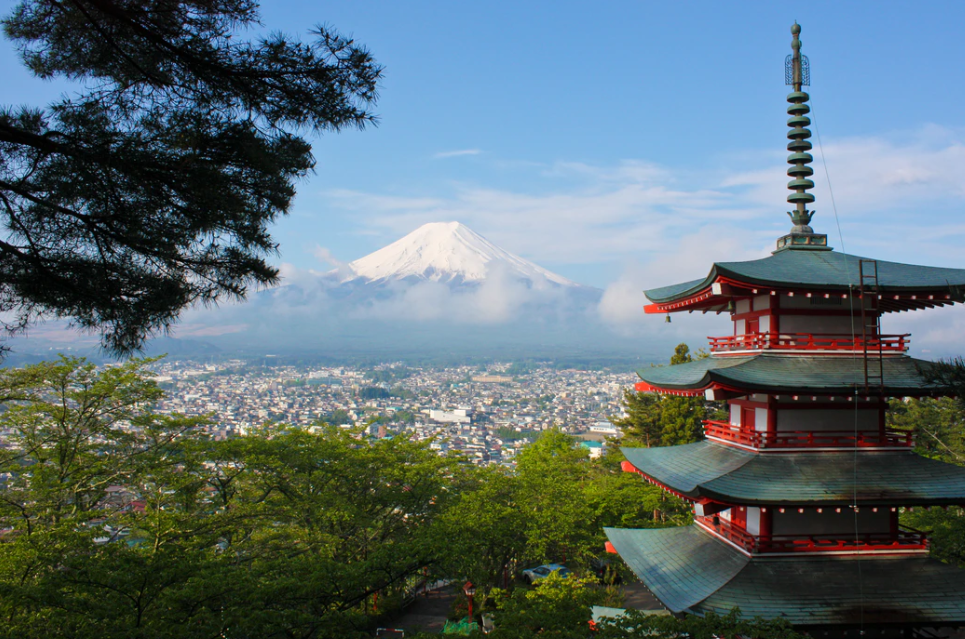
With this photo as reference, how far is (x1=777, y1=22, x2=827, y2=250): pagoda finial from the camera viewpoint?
1008 cm

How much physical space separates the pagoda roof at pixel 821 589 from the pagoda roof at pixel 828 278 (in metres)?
3.75

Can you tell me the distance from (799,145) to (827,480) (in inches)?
225

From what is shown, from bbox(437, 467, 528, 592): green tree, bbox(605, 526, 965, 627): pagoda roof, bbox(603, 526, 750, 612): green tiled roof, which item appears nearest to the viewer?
bbox(605, 526, 965, 627): pagoda roof

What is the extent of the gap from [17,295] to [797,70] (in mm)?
11525

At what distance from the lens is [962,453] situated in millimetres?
20328

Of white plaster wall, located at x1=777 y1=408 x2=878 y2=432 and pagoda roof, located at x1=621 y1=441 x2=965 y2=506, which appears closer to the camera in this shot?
pagoda roof, located at x1=621 y1=441 x2=965 y2=506

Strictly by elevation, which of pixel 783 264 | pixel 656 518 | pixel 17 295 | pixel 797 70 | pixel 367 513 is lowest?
pixel 656 518

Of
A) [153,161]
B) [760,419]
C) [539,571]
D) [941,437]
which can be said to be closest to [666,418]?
[539,571]

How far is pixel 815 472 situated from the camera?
8234mm

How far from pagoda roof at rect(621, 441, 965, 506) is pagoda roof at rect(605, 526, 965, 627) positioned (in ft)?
3.38

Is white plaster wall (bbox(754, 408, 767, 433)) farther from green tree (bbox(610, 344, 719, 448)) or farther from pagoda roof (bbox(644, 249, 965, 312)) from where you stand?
green tree (bbox(610, 344, 719, 448))

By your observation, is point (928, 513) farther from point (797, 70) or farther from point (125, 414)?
point (125, 414)

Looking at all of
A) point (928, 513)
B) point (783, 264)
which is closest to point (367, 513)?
point (783, 264)

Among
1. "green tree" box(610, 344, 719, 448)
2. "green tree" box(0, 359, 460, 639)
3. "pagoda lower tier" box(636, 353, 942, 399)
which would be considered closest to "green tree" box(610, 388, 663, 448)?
"green tree" box(610, 344, 719, 448)
